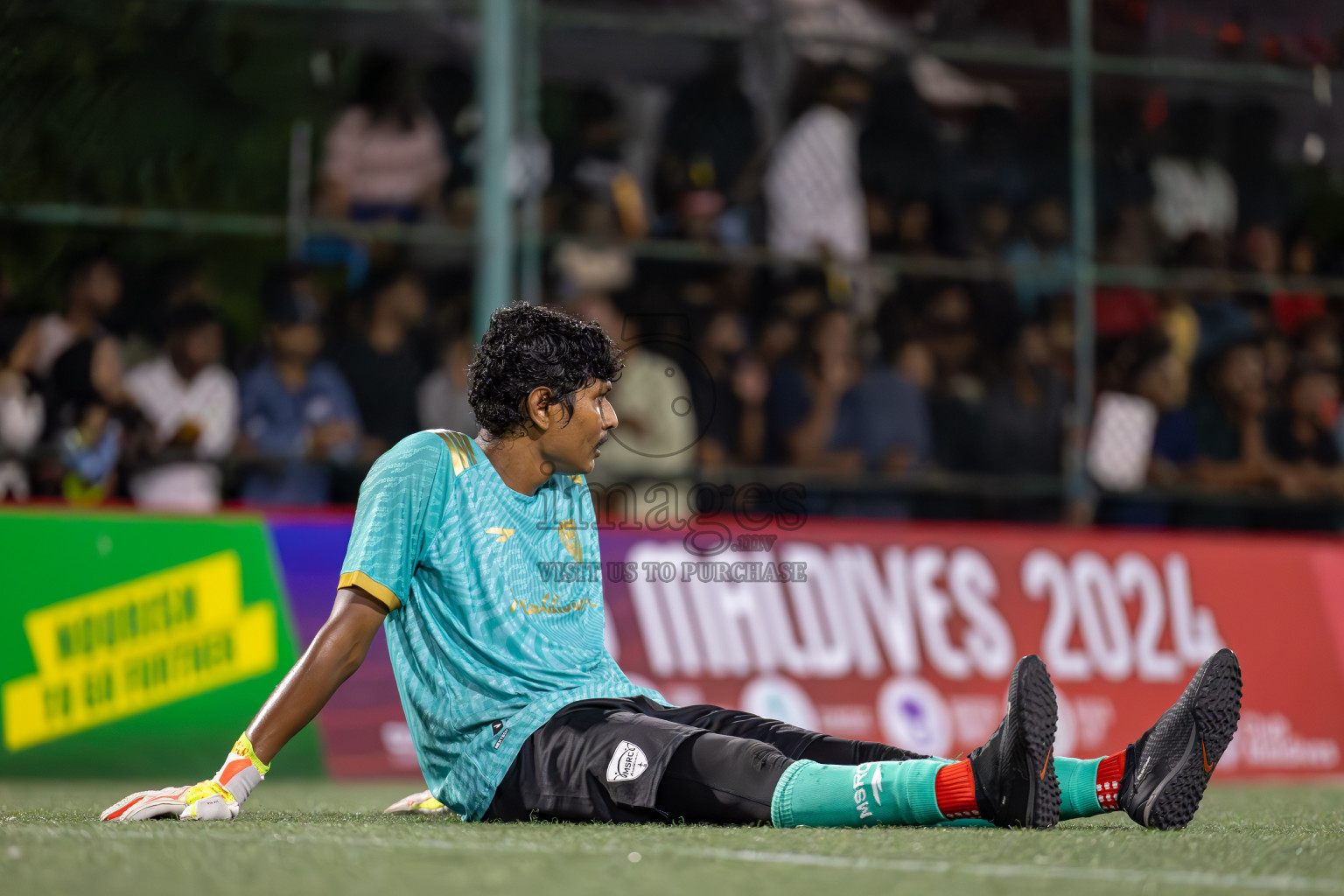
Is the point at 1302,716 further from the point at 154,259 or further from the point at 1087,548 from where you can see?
the point at 154,259

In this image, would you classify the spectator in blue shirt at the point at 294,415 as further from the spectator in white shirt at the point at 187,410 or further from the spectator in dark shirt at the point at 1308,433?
the spectator in dark shirt at the point at 1308,433

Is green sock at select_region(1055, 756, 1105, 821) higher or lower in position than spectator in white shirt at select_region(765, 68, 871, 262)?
lower

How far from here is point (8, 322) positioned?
25.5ft

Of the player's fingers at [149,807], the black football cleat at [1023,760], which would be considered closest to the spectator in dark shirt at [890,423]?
the black football cleat at [1023,760]

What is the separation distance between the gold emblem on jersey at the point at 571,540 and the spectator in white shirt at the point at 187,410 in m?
3.71

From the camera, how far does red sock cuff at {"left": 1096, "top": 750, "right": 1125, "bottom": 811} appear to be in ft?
12.6

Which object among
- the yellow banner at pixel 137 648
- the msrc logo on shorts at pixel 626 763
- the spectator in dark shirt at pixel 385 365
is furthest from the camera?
the spectator in dark shirt at pixel 385 365

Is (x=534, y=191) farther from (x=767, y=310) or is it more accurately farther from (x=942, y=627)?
(x=942, y=627)

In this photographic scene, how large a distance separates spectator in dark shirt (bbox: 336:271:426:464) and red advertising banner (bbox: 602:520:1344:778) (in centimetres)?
173

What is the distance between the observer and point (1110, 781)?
385 centimetres

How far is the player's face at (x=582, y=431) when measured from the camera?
416 centimetres

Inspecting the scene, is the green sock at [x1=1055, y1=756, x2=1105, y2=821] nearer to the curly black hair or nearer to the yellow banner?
the curly black hair

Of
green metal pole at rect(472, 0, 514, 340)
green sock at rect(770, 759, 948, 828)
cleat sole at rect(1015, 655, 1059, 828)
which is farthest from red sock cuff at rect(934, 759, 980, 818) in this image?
green metal pole at rect(472, 0, 514, 340)

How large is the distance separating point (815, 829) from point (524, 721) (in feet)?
2.50
